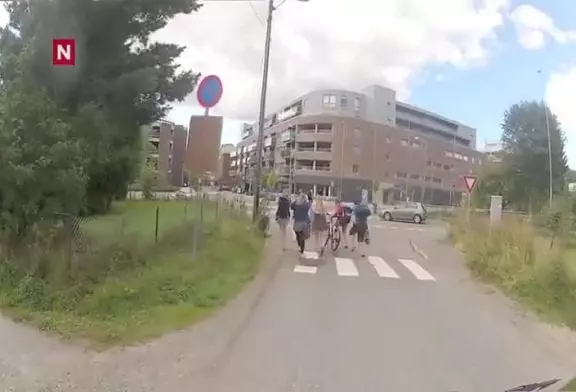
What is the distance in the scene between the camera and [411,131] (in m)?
91.1

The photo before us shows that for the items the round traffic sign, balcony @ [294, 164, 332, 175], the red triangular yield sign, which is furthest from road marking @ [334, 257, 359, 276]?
balcony @ [294, 164, 332, 175]

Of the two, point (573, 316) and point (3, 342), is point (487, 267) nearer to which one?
point (573, 316)

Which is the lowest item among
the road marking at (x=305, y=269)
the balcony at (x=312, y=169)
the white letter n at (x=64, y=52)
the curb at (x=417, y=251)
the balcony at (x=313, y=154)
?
the road marking at (x=305, y=269)

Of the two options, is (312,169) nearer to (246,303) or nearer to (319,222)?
(319,222)

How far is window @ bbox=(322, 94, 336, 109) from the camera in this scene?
294 feet

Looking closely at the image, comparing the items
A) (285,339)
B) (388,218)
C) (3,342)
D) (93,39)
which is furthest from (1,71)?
(388,218)

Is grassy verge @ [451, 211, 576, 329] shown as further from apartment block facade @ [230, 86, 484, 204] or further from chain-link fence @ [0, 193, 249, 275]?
apartment block facade @ [230, 86, 484, 204]

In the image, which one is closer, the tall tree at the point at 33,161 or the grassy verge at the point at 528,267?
the tall tree at the point at 33,161

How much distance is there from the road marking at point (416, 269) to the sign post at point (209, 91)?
588 cm

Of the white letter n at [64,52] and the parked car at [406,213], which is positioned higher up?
the white letter n at [64,52]

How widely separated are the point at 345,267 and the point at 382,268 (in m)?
0.94

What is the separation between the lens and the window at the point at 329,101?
8969cm

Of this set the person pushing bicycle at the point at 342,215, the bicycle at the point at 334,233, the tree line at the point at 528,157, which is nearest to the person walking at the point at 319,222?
the bicycle at the point at 334,233

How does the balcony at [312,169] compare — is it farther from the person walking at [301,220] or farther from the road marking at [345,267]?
the road marking at [345,267]
